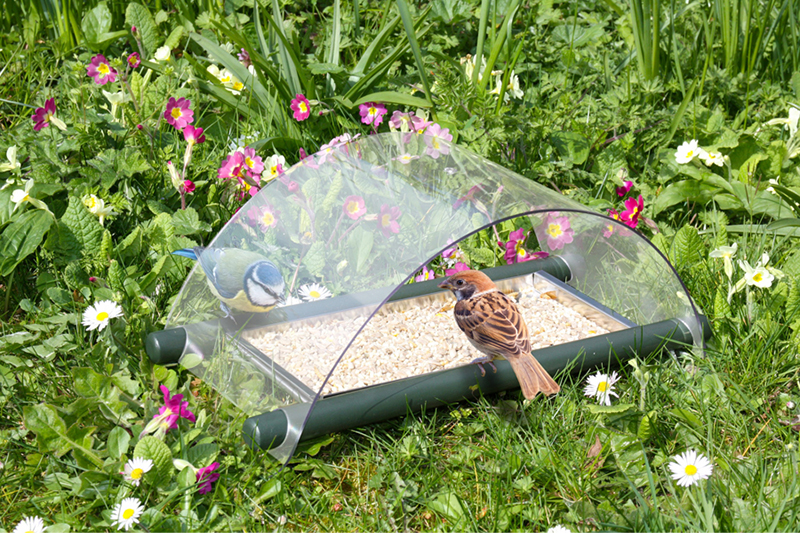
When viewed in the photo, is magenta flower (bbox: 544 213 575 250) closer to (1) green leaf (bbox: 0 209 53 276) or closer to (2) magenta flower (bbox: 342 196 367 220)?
(2) magenta flower (bbox: 342 196 367 220)

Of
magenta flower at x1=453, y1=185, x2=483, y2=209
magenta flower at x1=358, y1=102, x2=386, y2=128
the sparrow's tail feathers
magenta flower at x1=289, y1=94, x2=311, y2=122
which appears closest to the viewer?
magenta flower at x1=453, y1=185, x2=483, y2=209

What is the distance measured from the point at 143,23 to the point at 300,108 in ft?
3.96

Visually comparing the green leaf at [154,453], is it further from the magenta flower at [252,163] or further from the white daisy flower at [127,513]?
the magenta flower at [252,163]

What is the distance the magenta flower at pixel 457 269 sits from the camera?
316 centimetres

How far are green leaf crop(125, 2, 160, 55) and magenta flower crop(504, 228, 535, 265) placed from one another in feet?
7.45

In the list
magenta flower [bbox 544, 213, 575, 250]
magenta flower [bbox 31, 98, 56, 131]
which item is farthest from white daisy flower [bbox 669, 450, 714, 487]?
magenta flower [bbox 31, 98, 56, 131]

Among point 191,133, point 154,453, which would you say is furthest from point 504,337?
point 191,133

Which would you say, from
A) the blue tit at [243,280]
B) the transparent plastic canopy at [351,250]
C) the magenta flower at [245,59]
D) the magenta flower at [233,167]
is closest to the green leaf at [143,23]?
the magenta flower at [245,59]

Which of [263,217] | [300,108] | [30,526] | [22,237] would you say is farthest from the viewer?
[300,108]

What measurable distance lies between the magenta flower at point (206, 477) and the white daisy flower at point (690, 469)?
1.23 metres

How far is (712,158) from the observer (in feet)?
11.3

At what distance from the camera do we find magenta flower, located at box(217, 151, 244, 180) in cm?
307

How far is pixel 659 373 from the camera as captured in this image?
2533mm

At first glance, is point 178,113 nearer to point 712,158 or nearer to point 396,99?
point 396,99
